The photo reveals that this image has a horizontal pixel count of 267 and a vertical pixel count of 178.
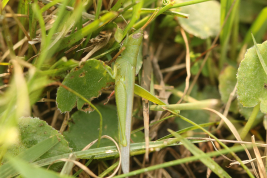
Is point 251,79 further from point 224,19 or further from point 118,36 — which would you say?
point 118,36

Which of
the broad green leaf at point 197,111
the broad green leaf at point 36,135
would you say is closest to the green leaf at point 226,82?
the broad green leaf at point 197,111

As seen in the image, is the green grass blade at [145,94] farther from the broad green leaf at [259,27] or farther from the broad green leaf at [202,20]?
the broad green leaf at [259,27]

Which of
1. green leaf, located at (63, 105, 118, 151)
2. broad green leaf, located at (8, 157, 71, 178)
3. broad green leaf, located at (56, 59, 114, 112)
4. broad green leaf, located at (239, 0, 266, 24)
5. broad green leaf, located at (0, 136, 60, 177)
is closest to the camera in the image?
broad green leaf, located at (8, 157, 71, 178)

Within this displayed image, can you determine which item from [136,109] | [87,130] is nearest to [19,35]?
[87,130]

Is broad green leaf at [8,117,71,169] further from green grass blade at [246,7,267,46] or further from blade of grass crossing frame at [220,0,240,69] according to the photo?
green grass blade at [246,7,267,46]

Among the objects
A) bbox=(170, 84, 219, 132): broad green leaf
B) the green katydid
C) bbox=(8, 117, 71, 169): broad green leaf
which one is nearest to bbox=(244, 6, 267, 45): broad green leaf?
bbox=(170, 84, 219, 132): broad green leaf

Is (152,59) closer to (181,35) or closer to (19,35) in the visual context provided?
(181,35)
